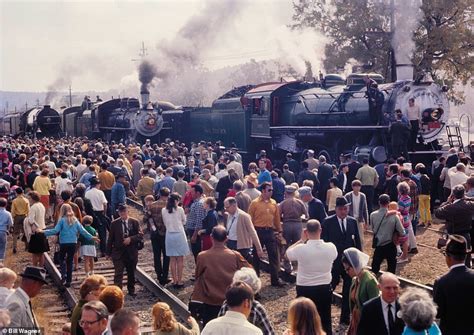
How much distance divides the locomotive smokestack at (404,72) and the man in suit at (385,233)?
35.5 ft

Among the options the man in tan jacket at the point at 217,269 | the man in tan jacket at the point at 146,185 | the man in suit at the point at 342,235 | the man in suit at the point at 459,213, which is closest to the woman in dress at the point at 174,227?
the man in suit at the point at 342,235

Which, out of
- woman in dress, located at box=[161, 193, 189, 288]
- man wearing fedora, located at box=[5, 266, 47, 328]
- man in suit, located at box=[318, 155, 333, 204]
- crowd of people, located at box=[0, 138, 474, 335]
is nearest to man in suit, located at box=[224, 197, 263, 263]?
crowd of people, located at box=[0, 138, 474, 335]

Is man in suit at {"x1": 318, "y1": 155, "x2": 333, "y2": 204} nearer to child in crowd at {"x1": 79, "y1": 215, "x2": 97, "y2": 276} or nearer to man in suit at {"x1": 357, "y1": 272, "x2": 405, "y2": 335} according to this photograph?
child in crowd at {"x1": 79, "y1": 215, "x2": 97, "y2": 276}

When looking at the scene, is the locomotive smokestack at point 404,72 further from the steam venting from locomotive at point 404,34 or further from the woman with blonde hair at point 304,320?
the woman with blonde hair at point 304,320

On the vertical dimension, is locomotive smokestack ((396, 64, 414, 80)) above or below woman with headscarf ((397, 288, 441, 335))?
above

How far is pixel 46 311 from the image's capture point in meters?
10.2

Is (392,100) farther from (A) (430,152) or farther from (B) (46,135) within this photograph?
(B) (46,135)

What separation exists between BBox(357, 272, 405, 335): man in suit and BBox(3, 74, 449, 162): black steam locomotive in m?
11.9

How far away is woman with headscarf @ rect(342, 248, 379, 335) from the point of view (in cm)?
630

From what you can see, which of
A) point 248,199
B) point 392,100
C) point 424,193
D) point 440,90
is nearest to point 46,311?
point 248,199

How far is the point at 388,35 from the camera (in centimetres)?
3145

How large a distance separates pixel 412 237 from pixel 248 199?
11.0 ft

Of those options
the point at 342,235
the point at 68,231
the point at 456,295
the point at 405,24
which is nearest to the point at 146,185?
the point at 68,231

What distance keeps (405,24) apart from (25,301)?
2035cm
